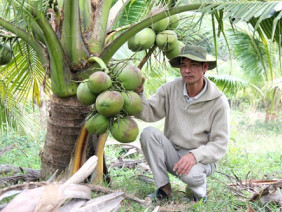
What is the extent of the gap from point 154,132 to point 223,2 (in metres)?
1.21

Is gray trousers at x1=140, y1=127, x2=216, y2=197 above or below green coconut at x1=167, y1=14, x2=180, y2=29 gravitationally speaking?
below

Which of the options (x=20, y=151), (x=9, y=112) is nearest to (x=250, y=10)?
(x=9, y=112)

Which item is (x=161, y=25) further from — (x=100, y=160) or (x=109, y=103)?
(x=100, y=160)

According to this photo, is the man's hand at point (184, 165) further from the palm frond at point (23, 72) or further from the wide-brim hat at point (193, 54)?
the palm frond at point (23, 72)

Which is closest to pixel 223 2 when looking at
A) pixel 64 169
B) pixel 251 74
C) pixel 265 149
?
pixel 64 169

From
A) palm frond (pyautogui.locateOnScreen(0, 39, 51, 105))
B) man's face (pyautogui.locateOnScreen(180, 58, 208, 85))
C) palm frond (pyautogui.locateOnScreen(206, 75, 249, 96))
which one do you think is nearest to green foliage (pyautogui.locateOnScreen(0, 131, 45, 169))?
palm frond (pyautogui.locateOnScreen(0, 39, 51, 105))

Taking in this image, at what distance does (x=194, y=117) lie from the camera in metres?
3.43

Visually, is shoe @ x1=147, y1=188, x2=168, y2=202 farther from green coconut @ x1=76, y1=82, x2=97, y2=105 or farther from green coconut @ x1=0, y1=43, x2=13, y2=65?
green coconut @ x1=0, y1=43, x2=13, y2=65

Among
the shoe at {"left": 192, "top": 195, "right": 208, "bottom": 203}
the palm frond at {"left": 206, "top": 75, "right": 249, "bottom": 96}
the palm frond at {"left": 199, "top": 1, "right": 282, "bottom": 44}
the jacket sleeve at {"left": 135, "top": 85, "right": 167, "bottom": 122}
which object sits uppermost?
the palm frond at {"left": 199, "top": 1, "right": 282, "bottom": 44}

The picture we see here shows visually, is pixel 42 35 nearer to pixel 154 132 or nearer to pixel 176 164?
pixel 154 132

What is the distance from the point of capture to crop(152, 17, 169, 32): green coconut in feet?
10.1

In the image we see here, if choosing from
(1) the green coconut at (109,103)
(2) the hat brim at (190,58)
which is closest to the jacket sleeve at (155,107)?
(2) the hat brim at (190,58)

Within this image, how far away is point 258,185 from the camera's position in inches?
146

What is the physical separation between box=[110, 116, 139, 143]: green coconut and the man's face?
0.81 m
